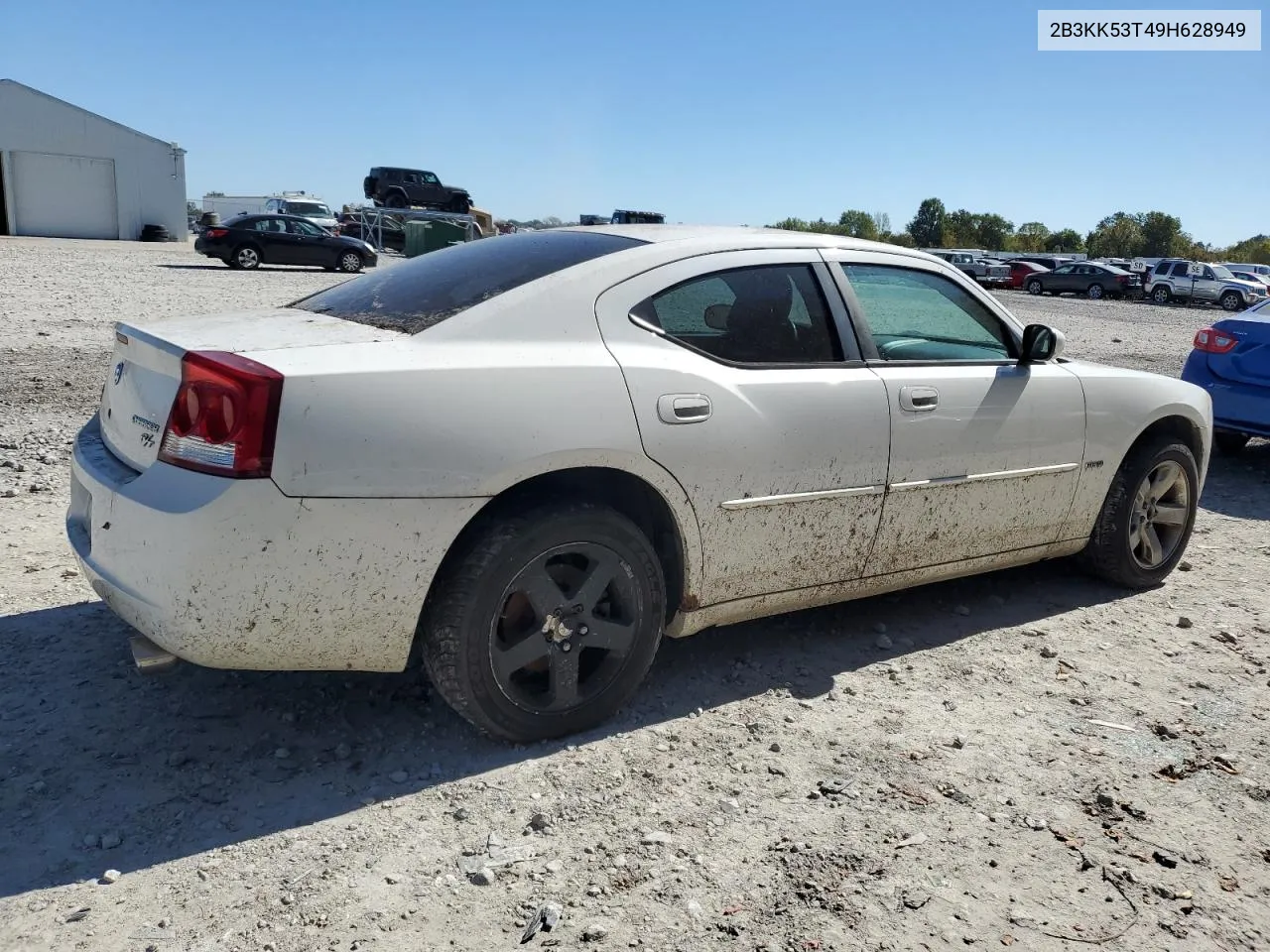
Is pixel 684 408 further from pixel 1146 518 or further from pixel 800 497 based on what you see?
pixel 1146 518

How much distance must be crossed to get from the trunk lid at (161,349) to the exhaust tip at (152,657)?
1.62ft

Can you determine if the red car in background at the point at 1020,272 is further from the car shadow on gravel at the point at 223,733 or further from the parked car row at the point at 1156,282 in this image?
the car shadow on gravel at the point at 223,733

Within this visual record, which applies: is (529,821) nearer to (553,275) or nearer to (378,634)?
(378,634)

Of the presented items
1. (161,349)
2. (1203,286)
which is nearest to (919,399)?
(161,349)

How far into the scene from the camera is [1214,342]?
8117 millimetres

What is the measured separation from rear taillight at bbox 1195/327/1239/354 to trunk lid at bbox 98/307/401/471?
712cm

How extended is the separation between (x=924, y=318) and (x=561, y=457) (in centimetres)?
191

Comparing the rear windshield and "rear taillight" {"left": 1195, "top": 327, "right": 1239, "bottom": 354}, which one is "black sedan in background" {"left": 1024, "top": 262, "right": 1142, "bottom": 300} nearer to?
"rear taillight" {"left": 1195, "top": 327, "right": 1239, "bottom": 354}

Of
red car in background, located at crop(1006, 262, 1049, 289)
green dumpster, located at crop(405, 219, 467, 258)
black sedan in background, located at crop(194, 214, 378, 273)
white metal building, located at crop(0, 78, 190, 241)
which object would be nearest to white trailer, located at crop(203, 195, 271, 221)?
white metal building, located at crop(0, 78, 190, 241)

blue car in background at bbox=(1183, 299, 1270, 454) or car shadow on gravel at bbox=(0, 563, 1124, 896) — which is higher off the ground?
blue car in background at bbox=(1183, 299, 1270, 454)

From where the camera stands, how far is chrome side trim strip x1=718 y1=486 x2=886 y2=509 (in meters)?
3.47

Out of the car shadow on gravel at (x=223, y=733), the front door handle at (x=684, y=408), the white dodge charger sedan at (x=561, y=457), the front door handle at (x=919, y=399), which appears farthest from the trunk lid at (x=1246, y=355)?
the front door handle at (x=684, y=408)

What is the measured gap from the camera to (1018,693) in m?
3.91

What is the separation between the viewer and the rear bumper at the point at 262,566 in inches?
107
